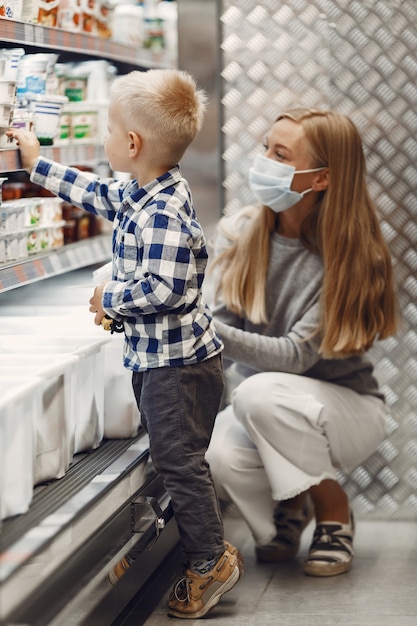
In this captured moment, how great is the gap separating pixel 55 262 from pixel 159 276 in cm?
69

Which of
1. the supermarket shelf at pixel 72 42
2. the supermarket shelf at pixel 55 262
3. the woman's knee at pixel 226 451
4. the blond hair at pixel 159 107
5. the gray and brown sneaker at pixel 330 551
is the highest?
the supermarket shelf at pixel 72 42

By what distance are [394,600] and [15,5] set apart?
199 centimetres

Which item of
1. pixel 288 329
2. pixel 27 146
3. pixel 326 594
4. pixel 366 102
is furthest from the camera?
pixel 366 102

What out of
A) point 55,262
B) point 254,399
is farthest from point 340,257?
point 55,262

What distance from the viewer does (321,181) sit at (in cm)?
331

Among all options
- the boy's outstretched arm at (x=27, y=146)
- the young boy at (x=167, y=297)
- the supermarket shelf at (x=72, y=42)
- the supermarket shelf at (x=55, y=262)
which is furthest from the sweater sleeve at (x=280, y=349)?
the supermarket shelf at (x=72, y=42)

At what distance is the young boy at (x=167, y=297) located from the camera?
256cm

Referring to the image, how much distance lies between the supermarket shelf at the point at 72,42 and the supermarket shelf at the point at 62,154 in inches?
11.5

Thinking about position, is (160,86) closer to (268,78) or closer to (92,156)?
(92,156)

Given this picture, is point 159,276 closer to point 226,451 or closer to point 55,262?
point 55,262

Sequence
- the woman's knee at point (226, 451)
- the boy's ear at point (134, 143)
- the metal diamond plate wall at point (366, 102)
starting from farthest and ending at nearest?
the metal diamond plate wall at point (366, 102) < the woman's knee at point (226, 451) < the boy's ear at point (134, 143)

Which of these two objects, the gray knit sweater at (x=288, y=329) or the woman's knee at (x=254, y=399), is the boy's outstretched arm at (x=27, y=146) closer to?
the gray knit sweater at (x=288, y=329)

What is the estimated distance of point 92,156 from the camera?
346 cm

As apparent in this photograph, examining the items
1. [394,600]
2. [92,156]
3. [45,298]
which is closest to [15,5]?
[92,156]
